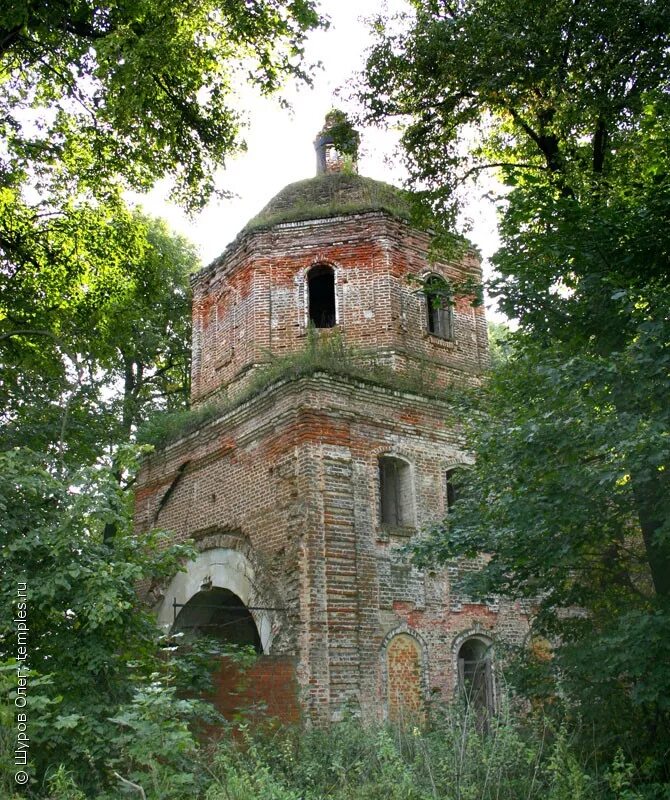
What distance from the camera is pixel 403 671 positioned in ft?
36.4

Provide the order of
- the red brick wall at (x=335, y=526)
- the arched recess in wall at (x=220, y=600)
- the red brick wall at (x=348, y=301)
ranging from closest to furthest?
the red brick wall at (x=335, y=526)
the arched recess in wall at (x=220, y=600)
the red brick wall at (x=348, y=301)

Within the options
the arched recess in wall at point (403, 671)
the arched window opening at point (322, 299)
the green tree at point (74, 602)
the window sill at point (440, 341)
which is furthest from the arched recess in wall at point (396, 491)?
the green tree at point (74, 602)

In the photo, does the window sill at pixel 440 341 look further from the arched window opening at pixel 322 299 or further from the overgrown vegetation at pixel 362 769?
the overgrown vegetation at pixel 362 769

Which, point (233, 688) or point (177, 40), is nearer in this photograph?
point (177, 40)

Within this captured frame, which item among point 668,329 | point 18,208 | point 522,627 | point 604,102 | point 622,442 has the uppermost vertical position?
point 18,208

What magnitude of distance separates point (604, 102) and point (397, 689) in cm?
796

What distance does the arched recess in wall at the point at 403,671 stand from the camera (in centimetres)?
1076

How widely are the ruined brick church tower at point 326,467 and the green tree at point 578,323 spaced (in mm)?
1907

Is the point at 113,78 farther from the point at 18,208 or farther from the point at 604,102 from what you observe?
the point at 604,102

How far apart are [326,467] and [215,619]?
4458mm

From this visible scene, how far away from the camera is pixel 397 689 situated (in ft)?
35.7

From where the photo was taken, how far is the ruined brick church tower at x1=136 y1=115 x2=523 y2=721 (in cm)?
1069

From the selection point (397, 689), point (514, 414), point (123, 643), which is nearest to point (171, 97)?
point (514, 414)

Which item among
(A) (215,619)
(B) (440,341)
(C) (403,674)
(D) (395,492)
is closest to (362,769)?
(C) (403,674)
